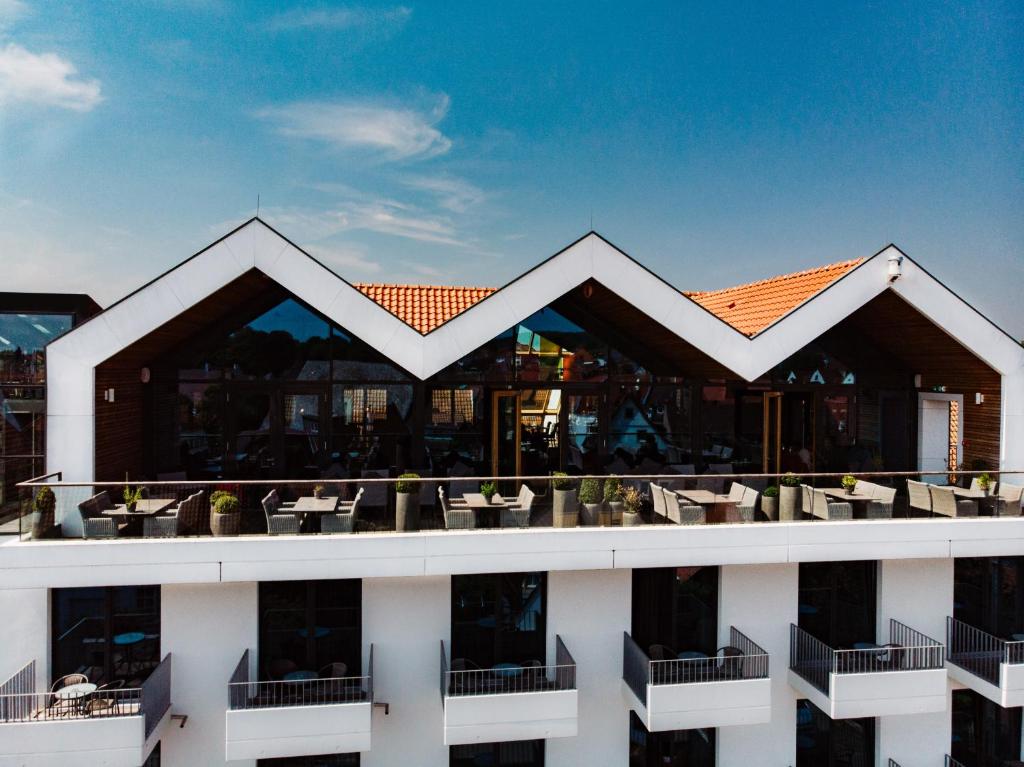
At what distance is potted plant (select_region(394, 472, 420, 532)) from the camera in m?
10.1

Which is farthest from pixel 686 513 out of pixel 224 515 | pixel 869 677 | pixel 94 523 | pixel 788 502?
pixel 94 523

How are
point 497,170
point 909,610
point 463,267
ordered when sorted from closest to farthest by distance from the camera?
point 909,610, point 463,267, point 497,170

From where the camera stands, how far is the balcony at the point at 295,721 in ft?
30.7

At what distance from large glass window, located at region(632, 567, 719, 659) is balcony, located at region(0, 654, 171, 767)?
294 inches

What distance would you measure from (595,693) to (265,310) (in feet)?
30.5

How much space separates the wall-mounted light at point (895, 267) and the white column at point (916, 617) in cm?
508

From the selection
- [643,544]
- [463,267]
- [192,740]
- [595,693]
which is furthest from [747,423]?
[192,740]

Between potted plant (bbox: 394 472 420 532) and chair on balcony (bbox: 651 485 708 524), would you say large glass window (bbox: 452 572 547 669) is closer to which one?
potted plant (bbox: 394 472 420 532)

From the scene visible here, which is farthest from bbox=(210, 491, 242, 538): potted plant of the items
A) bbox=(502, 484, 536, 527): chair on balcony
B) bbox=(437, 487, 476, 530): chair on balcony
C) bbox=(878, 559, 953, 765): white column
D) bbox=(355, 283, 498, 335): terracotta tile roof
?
bbox=(878, 559, 953, 765): white column

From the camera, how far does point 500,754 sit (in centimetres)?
1107

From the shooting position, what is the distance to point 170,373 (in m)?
13.0

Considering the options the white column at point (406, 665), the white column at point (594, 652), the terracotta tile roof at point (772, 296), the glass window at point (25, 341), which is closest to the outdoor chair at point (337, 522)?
the white column at point (406, 665)

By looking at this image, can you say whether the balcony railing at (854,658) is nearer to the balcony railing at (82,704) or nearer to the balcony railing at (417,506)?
the balcony railing at (417,506)

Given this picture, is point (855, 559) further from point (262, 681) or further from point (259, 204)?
point (259, 204)
